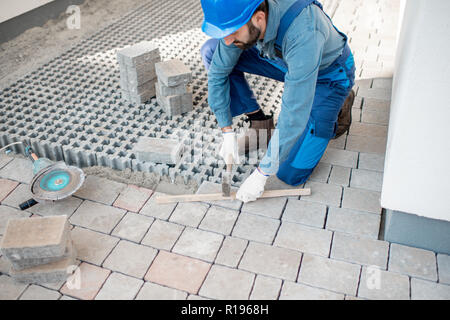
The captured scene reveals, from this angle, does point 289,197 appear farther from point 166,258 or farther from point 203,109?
point 203,109

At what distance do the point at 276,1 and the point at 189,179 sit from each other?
57.7 inches

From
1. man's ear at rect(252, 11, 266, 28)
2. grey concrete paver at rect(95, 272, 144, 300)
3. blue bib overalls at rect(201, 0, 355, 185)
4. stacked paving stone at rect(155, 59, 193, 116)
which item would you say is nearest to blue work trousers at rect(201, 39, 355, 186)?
blue bib overalls at rect(201, 0, 355, 185)

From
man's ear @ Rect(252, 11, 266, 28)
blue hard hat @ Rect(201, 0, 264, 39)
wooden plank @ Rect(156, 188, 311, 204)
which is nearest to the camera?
blue hard hat @ Rect(201, 0, 264, 39)

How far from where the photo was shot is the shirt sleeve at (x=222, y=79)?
3008mm

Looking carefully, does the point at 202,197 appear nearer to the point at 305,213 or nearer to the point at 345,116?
the point at 305,213

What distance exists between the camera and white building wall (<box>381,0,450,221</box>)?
2.10 metres

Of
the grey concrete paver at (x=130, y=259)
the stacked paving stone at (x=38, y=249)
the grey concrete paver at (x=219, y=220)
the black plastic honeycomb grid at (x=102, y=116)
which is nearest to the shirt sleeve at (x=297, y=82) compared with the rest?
the grey concrete paver at (x=219, y=220)

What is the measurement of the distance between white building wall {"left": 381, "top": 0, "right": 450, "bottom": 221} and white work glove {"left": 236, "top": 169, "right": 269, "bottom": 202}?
0.79 meters

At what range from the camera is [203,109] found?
4.08 meters

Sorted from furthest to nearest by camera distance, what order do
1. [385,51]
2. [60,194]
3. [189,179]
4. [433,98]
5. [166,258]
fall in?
[385,51] < [189,179] < [60,194] < [166,258] < [433,98]

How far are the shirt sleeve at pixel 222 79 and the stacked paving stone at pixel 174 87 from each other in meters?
0.74

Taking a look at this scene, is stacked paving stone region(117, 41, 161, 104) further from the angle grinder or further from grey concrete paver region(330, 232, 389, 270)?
grey concrete paver region(330, 232, 389, 270)

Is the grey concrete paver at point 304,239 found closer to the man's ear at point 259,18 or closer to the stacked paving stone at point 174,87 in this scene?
the man's ear at point 259,18
